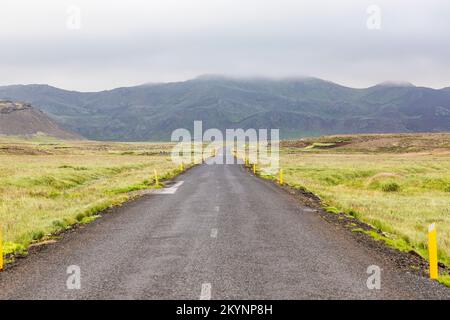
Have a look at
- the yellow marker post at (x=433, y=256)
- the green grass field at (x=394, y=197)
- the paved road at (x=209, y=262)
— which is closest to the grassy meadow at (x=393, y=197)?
the green grass field at (x=394, y=197)

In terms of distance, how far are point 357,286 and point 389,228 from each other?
8383 millimetres

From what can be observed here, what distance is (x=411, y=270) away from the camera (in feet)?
36.6

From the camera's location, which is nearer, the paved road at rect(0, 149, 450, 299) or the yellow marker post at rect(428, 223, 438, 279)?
the paved road at rect(0, 149, 450, 299)

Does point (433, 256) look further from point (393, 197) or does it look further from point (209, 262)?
point (393, 197)

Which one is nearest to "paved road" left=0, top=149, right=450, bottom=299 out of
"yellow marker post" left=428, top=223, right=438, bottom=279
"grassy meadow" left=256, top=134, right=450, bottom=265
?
"yellow marker post" left=428, top=223, right=438, bottom=279

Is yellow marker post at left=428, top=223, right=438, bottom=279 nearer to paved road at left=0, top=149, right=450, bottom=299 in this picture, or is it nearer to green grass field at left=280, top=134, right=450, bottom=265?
paved road at left=0, top=149, right=450, bottom=299

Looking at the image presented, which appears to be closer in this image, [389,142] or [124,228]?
[124,228]

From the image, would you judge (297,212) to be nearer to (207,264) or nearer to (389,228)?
(389,228)

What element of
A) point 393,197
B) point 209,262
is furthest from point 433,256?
point 393,197

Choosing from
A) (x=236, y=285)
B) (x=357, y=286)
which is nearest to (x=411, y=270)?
(x=357, y=286)

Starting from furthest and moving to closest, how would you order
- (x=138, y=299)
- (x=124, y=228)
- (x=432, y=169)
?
(x=432, y=169) → (x=124, y=228) → (x=138, y=299)

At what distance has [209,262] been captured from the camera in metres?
11.4

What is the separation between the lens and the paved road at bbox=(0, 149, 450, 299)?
363 inches
